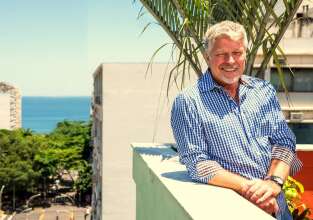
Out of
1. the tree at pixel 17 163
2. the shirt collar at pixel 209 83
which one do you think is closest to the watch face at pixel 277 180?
the shirt collar at pixel 209 83

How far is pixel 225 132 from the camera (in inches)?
101

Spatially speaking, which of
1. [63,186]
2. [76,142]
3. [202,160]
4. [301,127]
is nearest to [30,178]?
[63,186]

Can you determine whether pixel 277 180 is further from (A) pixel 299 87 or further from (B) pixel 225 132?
(A) pixel 299 87

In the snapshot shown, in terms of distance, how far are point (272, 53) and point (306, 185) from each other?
2.22 m

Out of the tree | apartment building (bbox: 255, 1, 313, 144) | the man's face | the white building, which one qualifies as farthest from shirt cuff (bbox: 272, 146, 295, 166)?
the white building

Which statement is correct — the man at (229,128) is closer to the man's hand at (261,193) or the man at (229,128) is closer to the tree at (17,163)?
the man's hand at (261,193)

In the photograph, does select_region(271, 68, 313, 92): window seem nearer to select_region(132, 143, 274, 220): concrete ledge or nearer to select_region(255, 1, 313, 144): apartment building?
select_region(255, 1, 313, 144): apartment building

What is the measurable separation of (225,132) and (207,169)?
21 centimetres

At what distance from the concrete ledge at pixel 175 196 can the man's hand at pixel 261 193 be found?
0.22ft

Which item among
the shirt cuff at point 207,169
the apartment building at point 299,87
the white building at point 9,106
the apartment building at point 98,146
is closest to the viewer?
the shirt cuff at point 207,169

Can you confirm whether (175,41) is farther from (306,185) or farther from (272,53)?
(306,185)

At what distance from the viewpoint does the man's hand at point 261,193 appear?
7.81 ft

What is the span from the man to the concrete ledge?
12 centimetres

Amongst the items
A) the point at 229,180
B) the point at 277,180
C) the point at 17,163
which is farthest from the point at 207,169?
the point at 17,163
